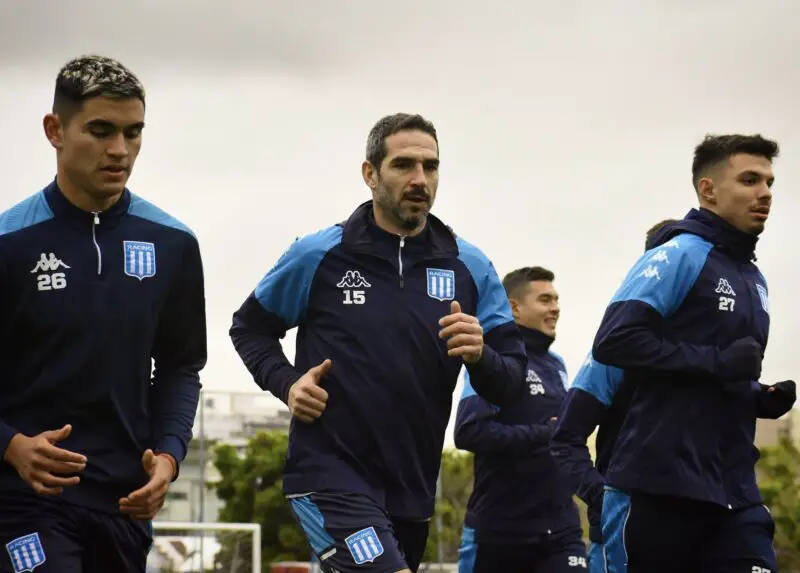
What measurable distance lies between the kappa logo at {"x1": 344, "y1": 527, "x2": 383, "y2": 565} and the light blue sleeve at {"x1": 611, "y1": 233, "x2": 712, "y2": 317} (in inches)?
79.6

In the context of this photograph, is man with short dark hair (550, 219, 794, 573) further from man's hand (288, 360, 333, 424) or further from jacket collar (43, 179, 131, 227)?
jacket collar (43, 179, 131, 227)

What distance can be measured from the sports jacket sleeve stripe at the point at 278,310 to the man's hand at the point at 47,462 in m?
1.95

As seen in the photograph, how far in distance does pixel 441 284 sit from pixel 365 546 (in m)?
1.36

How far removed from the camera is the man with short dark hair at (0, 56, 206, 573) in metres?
5.65

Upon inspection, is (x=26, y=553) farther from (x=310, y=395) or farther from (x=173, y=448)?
(x=310, y=395)

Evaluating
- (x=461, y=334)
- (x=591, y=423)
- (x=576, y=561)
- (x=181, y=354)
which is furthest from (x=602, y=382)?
(x=181, y=354)

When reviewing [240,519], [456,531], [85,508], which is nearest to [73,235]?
[85,508]

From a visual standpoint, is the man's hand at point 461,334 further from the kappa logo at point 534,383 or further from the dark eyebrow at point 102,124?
the kappa logo at point 534,383

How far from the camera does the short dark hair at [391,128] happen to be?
7719 millimetres

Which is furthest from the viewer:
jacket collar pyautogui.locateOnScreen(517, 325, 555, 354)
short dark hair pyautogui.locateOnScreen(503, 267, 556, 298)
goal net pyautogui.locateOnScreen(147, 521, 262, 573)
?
goal net pyautogui.locateOnScreen(147, 521, 262, 573)

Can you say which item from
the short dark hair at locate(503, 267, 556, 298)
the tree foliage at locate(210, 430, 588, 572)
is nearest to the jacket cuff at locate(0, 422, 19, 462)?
the short dark hair at locate(503, 267, 556, 298)

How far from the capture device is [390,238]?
7531 millimetres

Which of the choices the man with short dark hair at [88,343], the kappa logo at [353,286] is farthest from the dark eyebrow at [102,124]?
the kappa logo at [353,286]

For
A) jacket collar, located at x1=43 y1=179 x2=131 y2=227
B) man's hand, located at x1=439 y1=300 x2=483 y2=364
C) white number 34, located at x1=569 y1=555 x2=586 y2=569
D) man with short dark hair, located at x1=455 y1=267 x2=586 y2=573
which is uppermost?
jacket collar, located at x1=43 y1=179 x2=131 y2=227
